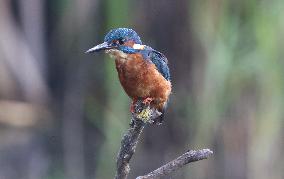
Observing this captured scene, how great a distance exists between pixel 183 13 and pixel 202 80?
49 cm

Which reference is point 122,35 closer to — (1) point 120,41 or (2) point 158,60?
(1) point 120,41

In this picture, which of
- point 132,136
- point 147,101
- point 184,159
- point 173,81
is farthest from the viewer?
point 173,81

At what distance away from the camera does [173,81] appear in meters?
6.46

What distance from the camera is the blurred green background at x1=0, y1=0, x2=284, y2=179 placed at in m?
6.30

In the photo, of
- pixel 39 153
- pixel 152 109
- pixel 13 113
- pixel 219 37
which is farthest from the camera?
pixel 39 153

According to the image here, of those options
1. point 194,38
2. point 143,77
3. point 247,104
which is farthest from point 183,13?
point 143,77

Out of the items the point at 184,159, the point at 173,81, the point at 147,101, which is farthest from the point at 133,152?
the point at 173,81

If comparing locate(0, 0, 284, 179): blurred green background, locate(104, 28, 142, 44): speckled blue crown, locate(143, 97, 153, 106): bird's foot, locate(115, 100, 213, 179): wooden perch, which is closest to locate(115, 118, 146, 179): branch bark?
locate(115, 100, 213, 179): wooden perch

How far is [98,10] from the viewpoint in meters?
6.67

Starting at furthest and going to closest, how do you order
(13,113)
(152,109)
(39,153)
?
(39,153) → (13,113) → (152,109)

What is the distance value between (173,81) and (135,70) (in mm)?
3463

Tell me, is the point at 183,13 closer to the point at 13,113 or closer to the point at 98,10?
the point at 98,10

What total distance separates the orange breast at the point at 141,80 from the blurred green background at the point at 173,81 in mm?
3082

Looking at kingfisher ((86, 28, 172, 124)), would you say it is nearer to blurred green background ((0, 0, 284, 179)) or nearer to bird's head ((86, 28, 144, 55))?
bird's head ((86, 28, 144, 55))
